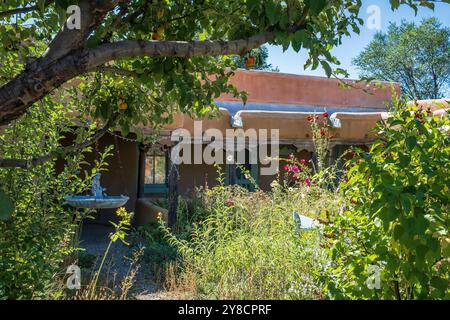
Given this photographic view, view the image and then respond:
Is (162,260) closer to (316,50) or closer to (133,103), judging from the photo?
(133,103)

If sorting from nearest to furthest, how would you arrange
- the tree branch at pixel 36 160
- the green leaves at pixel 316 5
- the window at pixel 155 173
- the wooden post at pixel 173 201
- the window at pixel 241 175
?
the green leaves at pixel 316 5 → the tree branch at pixel 36 160 → the wooden post at pixel 173 201 → the window at pixel 241 175 → the window at pixel 155 173

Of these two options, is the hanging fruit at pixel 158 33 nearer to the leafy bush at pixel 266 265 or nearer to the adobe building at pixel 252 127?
the leafy bush at pixel 266 265

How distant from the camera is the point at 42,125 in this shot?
3.21 meters

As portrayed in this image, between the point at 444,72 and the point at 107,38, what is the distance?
29.0 metres

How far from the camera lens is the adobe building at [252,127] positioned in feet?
35.8

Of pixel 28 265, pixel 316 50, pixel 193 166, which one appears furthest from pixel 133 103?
pixel 193 166

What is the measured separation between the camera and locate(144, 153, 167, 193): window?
1230 cm

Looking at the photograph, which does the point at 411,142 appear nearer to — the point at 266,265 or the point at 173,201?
the point at 266,265

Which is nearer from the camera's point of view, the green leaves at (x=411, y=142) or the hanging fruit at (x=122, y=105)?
the green leaves at (x=411, y=142)

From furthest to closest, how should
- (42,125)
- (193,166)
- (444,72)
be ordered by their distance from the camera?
(444,72) → (193,166) → (42,125)

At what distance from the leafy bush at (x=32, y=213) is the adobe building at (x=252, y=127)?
21.8 ft

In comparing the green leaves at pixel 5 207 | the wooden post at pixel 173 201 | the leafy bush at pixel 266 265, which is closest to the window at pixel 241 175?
the wooden post at pixel 173 201

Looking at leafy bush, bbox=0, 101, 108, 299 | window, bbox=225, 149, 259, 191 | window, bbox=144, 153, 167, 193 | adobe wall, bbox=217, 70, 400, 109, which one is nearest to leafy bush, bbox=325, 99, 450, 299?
leafy bush, bbox=0, 101, 108, 299

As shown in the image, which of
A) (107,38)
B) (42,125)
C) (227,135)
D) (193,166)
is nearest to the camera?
(107,38)
